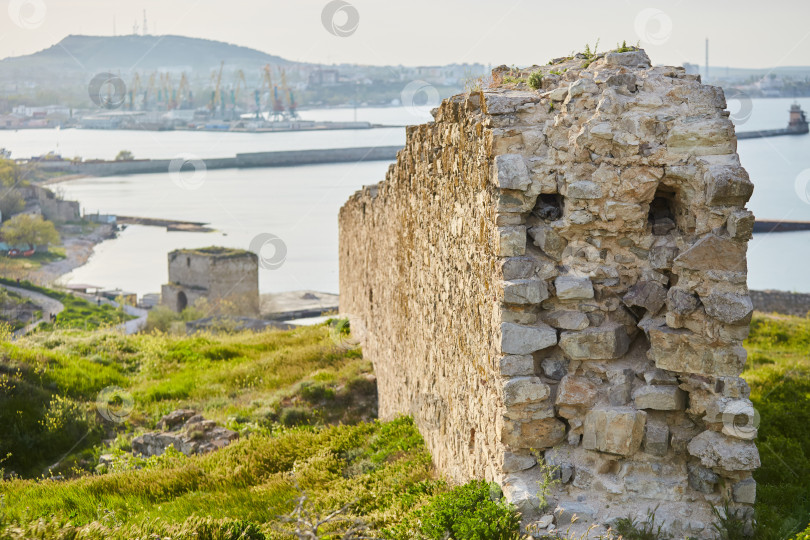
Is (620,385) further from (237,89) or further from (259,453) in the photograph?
(237,89)

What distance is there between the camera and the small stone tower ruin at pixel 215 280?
34.2 metres

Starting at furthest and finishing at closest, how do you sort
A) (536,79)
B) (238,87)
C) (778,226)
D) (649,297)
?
(238,87), (778,226), (536,79), (649,297)

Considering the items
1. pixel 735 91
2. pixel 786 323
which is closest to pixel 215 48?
pixel 735 91

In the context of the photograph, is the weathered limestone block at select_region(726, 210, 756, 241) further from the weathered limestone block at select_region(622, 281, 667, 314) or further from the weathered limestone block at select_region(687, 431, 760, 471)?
the weathered limestone block at select_region(687, 431, 760, 471)

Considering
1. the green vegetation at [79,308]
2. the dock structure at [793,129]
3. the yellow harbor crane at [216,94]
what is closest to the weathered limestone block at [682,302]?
the green vegetation at [79,308]

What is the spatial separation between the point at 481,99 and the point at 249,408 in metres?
Answer: 5.82

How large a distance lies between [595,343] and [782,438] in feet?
9.25

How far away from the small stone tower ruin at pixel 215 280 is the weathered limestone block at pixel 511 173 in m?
31.3

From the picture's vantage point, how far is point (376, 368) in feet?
30.6

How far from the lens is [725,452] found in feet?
12.0

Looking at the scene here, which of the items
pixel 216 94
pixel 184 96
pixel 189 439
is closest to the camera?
pixel 189 439

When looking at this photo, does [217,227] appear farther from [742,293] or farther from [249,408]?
[742,293]

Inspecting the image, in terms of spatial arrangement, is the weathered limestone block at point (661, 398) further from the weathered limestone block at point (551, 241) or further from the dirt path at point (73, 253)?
the dirt path at point (73, 253)

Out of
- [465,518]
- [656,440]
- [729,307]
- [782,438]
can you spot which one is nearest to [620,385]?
[656,440]
